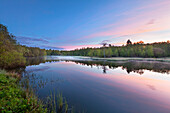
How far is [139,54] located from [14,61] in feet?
330

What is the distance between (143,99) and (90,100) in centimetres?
582

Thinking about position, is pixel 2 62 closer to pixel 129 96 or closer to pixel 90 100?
pixel 90 100

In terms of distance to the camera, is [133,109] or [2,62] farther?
[2,62]

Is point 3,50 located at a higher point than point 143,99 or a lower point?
higher

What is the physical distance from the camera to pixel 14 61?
2348 centimetres

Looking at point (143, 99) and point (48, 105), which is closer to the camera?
point (48, 105)

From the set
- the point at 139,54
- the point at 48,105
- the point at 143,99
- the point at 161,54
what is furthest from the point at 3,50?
the point at 161,54

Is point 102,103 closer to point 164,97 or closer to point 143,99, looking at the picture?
point 143,99

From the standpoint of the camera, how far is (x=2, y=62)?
20188 mm

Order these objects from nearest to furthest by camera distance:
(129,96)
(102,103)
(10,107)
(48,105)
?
(10,107) → (48,105) → (102,103) → (129,96)

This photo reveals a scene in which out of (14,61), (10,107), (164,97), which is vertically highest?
(14,61)

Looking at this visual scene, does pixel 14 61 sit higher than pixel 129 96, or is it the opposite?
pixel 14 61

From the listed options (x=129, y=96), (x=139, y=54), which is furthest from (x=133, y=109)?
(x=139, y=54)

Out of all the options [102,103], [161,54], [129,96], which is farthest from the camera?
[161,54]
